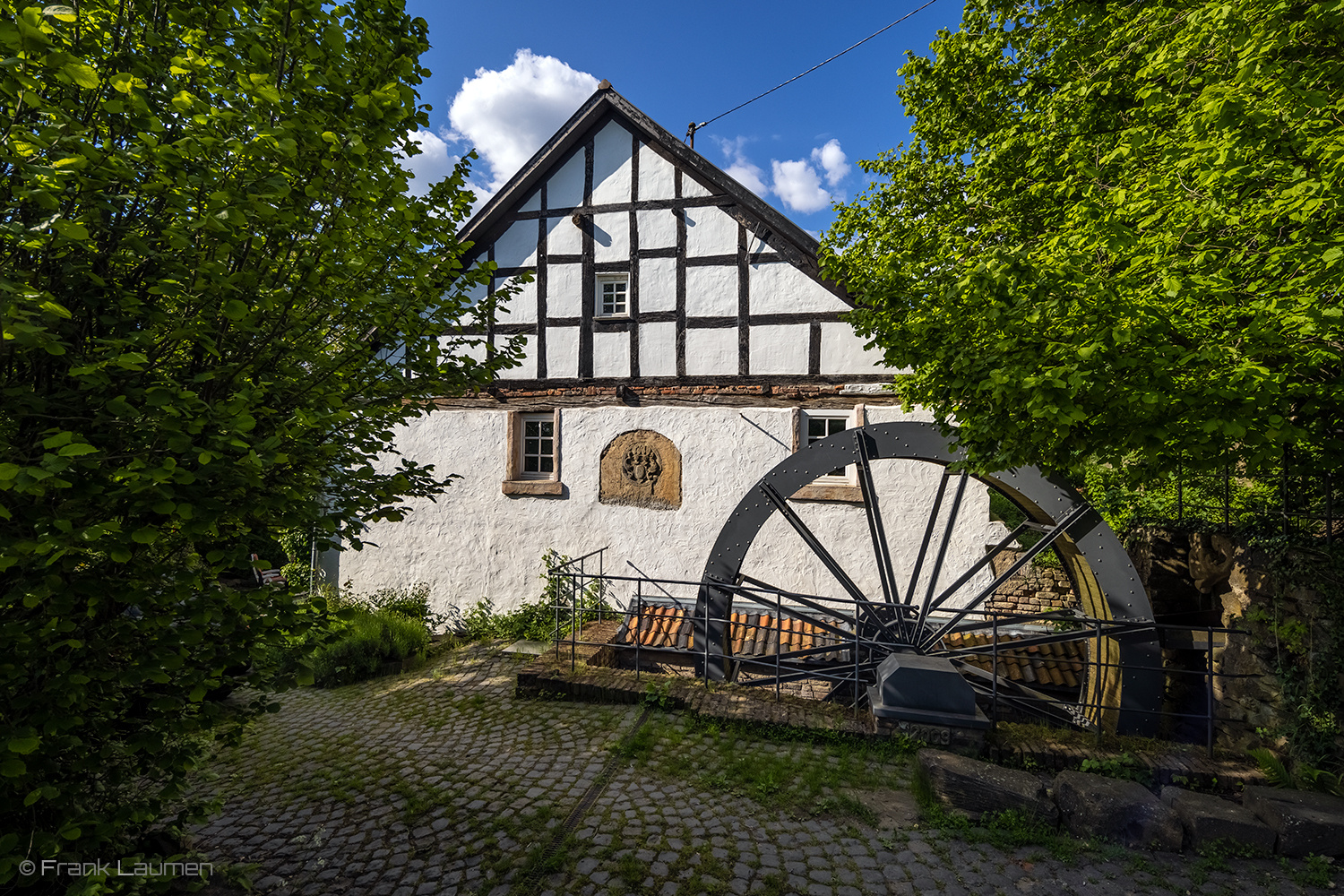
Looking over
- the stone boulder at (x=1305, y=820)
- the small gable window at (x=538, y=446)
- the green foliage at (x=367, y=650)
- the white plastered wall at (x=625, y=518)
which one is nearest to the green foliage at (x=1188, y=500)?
the white plastered wall at (x=625, y=518)

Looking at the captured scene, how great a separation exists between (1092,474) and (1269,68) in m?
5.27

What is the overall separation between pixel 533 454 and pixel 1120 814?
7.17 metres

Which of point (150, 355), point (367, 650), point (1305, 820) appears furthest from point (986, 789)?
point (367, 650)

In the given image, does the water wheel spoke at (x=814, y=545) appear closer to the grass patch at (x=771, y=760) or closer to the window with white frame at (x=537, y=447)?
the grass patch at (x=771, y=760)

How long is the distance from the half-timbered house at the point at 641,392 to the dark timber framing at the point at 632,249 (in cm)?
2

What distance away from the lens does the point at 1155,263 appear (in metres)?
3.20

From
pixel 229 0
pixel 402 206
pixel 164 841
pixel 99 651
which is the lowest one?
pixel 164 841

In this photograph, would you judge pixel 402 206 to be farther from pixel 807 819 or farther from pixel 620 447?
pixel 620 447

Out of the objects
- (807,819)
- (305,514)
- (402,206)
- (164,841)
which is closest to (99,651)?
(305,514)

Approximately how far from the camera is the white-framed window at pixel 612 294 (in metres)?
7.79

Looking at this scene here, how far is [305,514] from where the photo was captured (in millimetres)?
2168

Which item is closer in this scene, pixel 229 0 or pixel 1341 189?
pixel 229 0

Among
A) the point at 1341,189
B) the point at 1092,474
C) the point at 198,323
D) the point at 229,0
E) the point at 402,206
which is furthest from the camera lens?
the point at 1092,474

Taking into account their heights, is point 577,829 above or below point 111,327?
below
